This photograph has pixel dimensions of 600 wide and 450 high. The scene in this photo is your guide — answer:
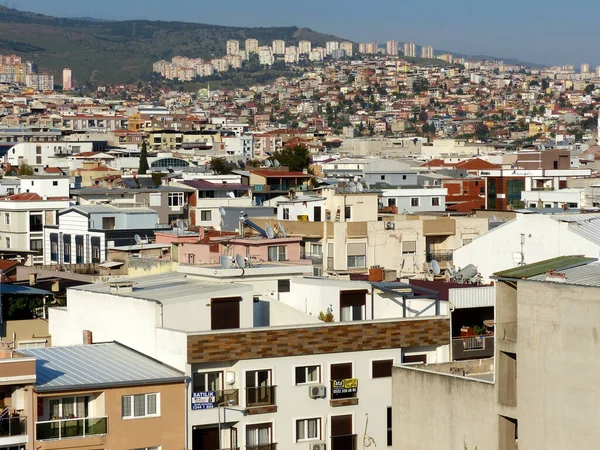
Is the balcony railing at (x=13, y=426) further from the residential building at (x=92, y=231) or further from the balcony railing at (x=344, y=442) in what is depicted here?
the residential building at (x=92, y=231)

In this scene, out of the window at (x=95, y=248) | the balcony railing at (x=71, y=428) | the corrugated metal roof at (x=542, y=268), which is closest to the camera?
the corrugated metal roof at (x=542, y=268)

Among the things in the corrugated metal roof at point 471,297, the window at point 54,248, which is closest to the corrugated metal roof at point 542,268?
the corrugated metal roof at point 471,297

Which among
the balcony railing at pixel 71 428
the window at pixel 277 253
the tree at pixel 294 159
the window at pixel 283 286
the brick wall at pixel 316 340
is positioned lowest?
the balcony railing at pixel 71 428

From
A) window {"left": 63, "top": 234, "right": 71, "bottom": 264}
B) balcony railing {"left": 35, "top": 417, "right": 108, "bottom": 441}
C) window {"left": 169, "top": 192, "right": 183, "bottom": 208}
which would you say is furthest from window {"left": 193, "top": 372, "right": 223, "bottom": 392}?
window {"left": 169, "top": 192, "right": 183, "bottom": 208}

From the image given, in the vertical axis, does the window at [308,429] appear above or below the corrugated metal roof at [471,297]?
below

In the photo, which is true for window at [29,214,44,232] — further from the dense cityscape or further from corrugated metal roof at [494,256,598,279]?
corrugated metal roof at [494,256,598,279]

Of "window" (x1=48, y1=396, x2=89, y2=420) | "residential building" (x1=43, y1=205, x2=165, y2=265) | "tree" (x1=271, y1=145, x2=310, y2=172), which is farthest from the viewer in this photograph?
"tree" (x1=271, y1=145, x2=310, y2=172)

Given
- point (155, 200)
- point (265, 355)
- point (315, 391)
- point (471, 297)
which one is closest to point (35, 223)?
point (155, 200)
